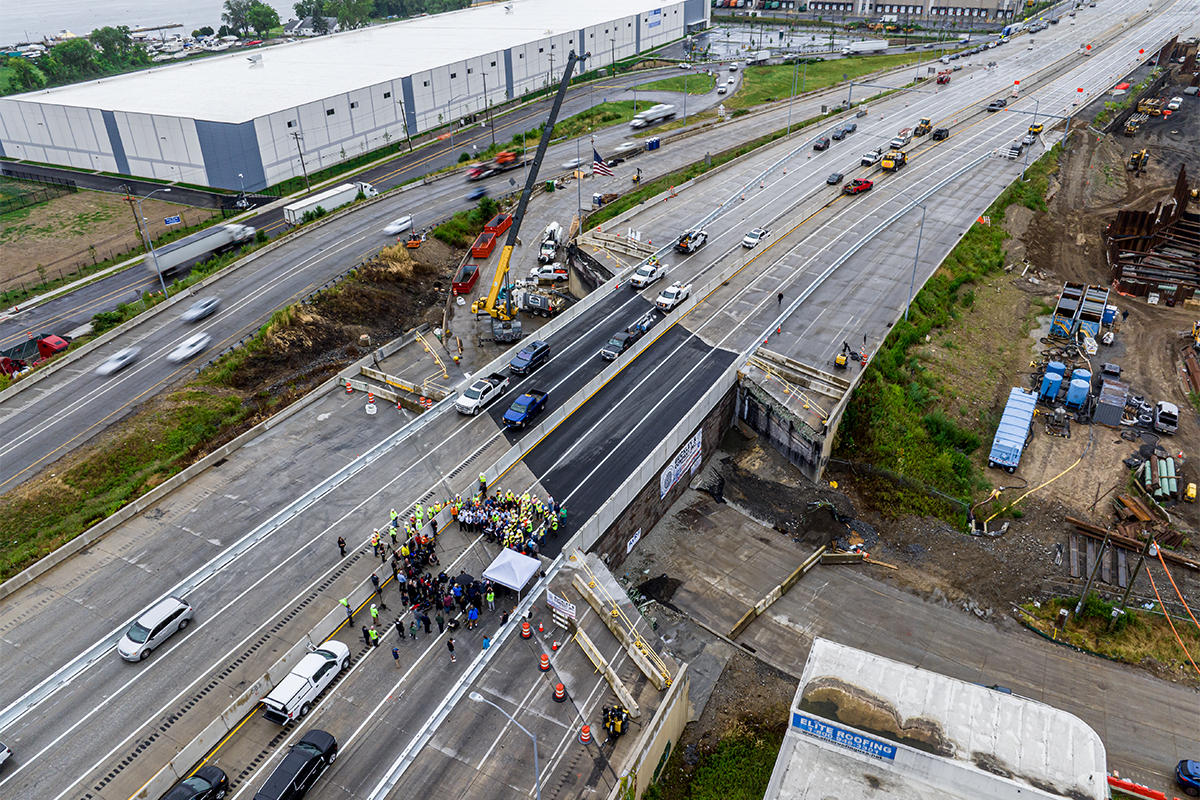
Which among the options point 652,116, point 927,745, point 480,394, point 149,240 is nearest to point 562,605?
point 927,745

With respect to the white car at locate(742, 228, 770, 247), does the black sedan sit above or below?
below

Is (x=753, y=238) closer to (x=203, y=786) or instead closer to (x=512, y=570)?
(x=512, y=570)

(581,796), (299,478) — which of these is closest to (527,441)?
(299,478)

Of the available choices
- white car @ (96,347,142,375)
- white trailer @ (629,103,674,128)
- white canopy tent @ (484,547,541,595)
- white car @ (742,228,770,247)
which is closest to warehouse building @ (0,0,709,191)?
white trailer @ (629,103,674,128)

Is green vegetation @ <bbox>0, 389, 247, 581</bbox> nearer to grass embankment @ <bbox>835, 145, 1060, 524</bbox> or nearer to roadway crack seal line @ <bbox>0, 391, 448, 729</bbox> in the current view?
roadway crack seal line @ <bbox>0, 391, 448, 729</bbox>

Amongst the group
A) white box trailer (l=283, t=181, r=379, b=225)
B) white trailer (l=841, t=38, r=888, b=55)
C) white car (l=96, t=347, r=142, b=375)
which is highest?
white trailer (l=841, t=38, r=888, b=55)

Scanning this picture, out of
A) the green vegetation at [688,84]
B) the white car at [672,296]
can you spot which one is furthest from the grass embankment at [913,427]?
the green vegetation at [688,84]

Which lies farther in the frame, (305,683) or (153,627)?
(153,627)

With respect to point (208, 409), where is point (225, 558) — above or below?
below
